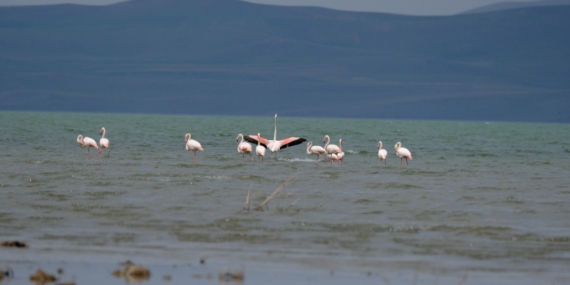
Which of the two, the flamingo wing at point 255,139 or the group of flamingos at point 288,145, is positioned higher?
the flamingo wing at point 255,139

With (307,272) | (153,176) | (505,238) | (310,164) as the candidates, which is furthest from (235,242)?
(310,164)

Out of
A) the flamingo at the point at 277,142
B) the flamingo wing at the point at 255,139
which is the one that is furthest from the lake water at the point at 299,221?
the flamingo wing at the point at 255,139

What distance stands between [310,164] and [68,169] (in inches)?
300

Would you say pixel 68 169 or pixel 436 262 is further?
pixel 68 169

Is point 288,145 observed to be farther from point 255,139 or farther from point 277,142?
point 255,139

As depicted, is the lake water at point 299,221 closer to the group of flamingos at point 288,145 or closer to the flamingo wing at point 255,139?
the group of flamingos at point 288,145

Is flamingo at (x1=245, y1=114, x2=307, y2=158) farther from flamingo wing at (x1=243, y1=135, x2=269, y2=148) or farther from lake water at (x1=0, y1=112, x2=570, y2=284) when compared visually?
lake water at (x1=0, y1=112, x2=570, y2=284)

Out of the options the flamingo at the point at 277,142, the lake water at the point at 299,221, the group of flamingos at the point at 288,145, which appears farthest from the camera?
the flamingo at the point at 277,142

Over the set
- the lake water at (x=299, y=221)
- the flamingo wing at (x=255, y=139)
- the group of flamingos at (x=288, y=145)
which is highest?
the flamingo wing at (x=255, y=139)

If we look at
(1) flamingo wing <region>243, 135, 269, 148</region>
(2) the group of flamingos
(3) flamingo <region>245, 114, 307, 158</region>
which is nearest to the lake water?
(2) the group of flamingos

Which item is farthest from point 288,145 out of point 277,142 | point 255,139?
point 255,139

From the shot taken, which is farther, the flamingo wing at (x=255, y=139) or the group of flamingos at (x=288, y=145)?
the flamingo wing at (x=255, y=139)

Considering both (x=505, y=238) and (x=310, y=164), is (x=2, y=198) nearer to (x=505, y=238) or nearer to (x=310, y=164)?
(x=505, y=238)

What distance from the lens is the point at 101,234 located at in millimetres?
12867
